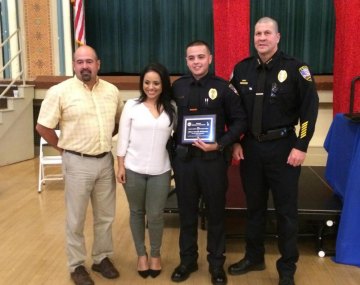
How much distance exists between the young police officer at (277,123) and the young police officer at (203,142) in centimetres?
12

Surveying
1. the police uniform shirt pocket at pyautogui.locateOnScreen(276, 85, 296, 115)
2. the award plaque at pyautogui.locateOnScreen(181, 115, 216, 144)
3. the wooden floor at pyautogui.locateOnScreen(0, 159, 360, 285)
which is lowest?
the wooden floor at pyautogui.locateOnScreen(0, 159, 360, 285)

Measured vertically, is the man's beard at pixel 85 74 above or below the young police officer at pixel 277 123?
above

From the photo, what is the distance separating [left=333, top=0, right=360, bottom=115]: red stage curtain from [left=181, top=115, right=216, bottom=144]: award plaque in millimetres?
3415

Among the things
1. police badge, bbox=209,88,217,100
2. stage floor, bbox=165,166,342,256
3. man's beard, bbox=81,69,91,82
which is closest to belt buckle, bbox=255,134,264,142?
police badge, bbox=209,88,217,100

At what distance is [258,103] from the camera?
93.4 inches

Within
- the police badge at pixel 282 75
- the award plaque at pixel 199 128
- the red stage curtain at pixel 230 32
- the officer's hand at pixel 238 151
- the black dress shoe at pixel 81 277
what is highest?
the red stage curtain at pixel 230 32

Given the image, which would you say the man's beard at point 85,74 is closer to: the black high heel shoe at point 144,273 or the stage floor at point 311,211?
the black high heel shoe at point 144,273

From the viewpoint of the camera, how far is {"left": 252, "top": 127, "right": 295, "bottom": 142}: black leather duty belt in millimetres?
2348

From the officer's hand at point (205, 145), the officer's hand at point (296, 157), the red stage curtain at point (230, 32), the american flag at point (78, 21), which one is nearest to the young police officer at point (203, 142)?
the officer's hand at point (205, 145)

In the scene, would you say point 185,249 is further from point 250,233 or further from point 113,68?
point 113,68

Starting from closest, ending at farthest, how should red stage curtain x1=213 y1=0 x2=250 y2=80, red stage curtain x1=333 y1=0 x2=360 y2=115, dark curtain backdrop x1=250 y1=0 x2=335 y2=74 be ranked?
red stage curtain x1=333 y1=0 x2=360 y2=115 < red stage curtain x1=213 y1=0 x2=250 y2=80 < dark curtain backdrop x1=250 y1=0 x2=335 y2=74

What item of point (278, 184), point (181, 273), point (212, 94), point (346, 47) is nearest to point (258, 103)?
point (212, 94)

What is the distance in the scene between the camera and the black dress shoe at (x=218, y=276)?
8.23 ft

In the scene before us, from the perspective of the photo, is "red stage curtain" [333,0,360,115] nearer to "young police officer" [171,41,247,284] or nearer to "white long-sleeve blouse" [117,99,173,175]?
"young police officer" [171,41,247,284]
